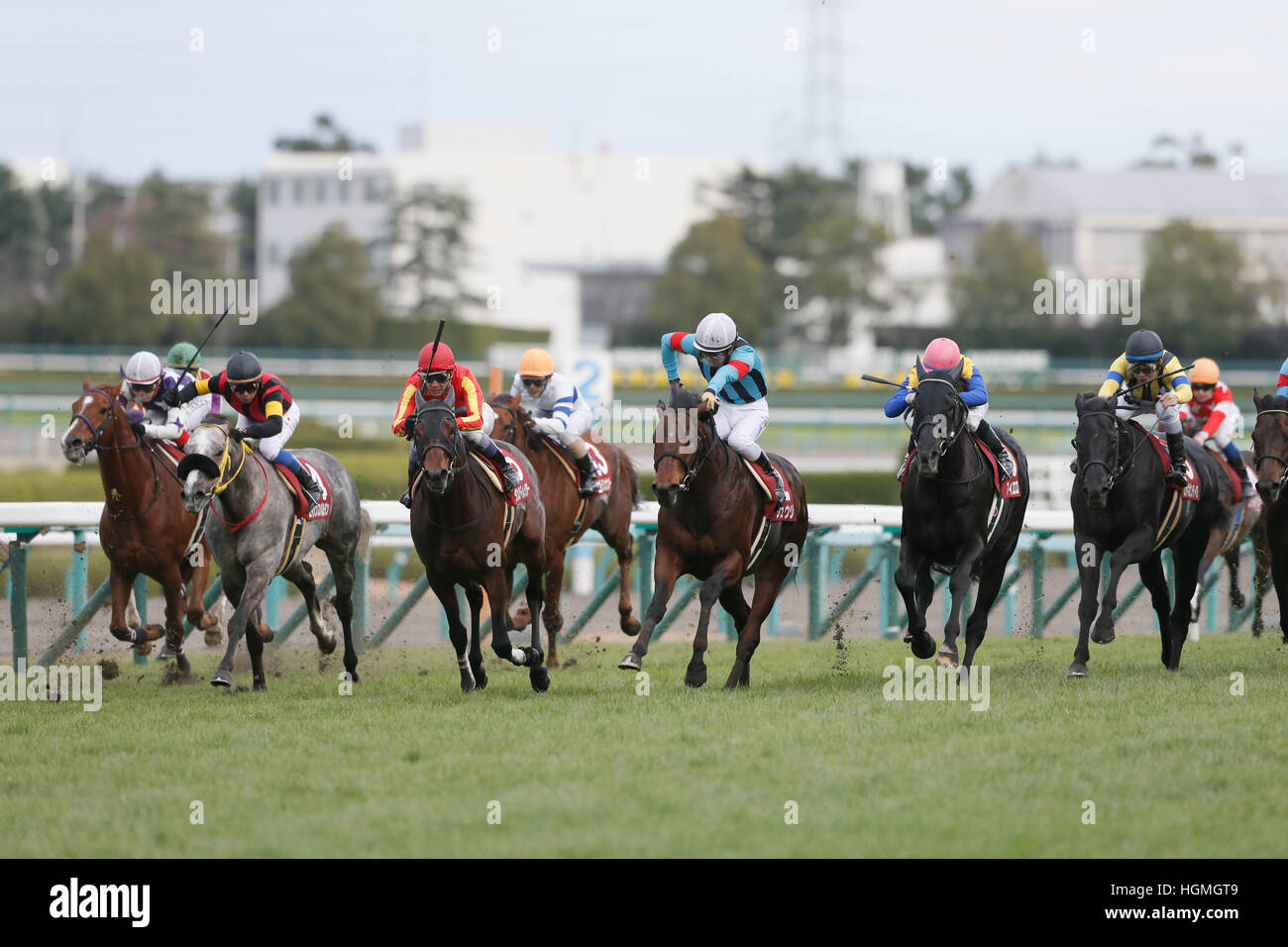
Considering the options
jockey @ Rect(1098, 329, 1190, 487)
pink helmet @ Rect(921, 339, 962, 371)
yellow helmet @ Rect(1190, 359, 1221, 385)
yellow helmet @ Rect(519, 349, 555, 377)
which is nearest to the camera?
pink helmet @ Rect(921, 339, 962, 371)

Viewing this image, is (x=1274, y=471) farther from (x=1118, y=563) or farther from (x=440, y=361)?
(x=440, y=361)

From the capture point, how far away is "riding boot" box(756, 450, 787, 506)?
8695mm

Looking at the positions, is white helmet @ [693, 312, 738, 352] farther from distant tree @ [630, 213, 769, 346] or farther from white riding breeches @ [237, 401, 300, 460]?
distant tree @ [630, 213, 769, 346]

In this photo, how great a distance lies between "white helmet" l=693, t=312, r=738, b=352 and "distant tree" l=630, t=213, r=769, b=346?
3270 centimetres

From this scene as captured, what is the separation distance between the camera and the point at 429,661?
10508 mm

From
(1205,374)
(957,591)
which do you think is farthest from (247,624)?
(1205,374)

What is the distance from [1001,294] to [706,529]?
→ 114ft

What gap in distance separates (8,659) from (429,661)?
2995mm

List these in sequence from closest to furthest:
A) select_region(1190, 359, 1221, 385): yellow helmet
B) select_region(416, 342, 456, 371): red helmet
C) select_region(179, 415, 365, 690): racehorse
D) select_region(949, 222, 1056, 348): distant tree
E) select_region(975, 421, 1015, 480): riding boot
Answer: select_region(416, 342, 456, 371): red helmet → select_region(179, 415, 365, 690): racehorse → select_region(975, 421, 1015, 480): riding boot → select_region(1190, 359, 1221, 385): yellow helmet → select_region(949, 222, 1056, 348): distant tree

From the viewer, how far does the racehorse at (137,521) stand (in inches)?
354

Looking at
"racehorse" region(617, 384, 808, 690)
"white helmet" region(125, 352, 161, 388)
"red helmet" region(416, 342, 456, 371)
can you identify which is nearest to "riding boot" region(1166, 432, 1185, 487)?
"racehorse" region(617, 384, 808, 690)

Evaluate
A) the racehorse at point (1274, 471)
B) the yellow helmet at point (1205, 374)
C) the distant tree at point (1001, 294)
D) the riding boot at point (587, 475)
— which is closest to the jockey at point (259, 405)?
the riding boot at point (587, 475)
